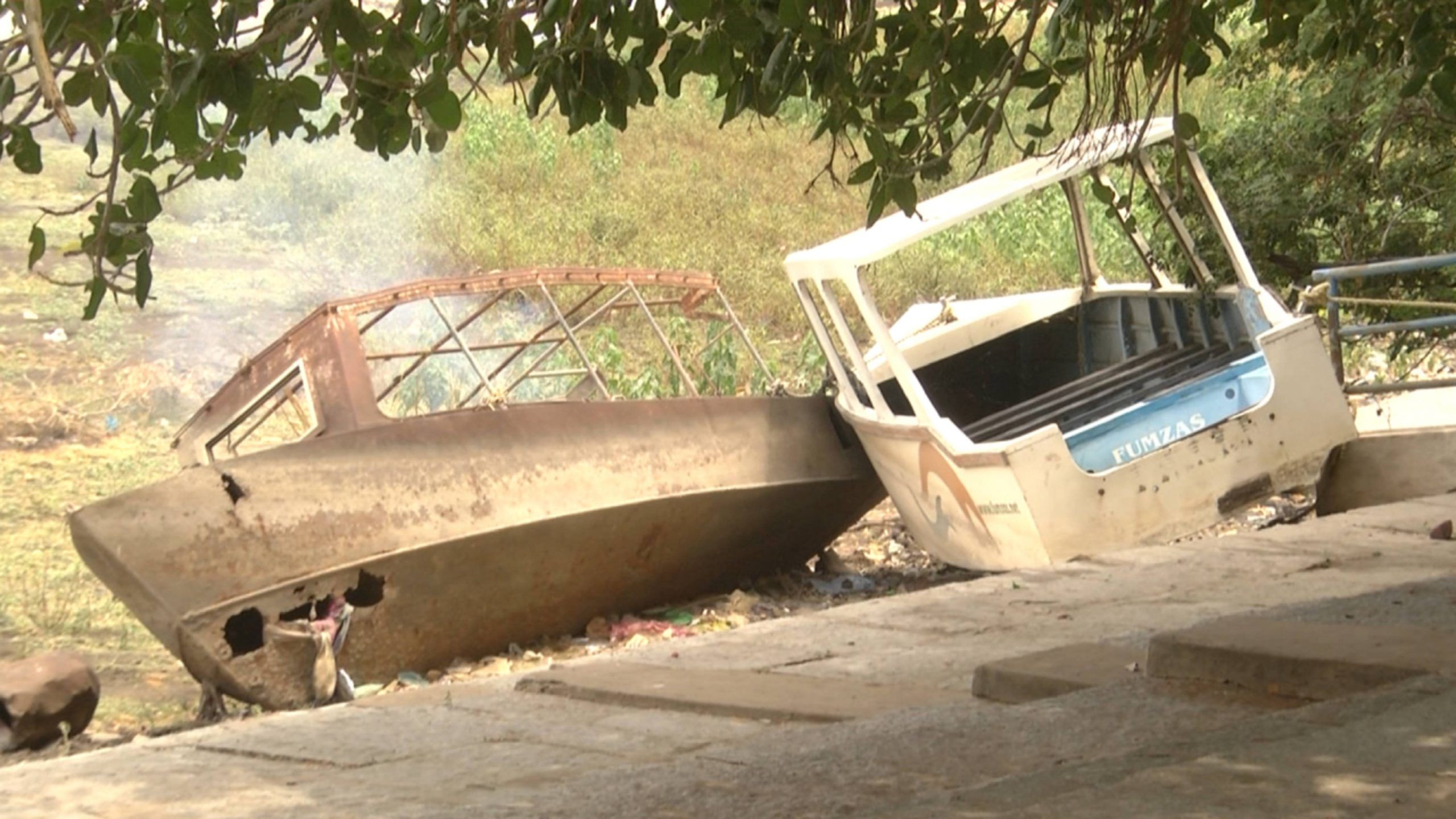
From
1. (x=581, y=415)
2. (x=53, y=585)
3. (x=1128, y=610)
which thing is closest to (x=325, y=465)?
(x=581, y=415)

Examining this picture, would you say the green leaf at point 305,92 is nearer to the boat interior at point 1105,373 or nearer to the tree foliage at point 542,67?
the tree foliage at point 542,67

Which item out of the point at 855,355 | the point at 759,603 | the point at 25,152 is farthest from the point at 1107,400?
the point at 25,152

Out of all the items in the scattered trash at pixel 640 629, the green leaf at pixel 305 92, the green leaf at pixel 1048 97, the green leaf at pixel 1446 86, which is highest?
the green leaf at pixel 305 92

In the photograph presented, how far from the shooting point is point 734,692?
5.73 m

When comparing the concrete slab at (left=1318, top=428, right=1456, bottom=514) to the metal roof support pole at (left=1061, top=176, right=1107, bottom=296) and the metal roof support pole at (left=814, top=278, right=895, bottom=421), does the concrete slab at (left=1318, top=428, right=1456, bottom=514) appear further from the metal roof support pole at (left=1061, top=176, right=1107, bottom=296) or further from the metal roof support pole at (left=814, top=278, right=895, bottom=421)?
the metal roof support pole at (left=814, top=278, right=895, bottom=421)

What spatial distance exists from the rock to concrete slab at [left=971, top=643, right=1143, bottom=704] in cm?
475

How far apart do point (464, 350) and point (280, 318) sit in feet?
25.2

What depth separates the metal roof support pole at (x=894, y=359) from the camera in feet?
31.7

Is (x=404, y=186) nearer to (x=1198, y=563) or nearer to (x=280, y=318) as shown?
(x=280, y=318)

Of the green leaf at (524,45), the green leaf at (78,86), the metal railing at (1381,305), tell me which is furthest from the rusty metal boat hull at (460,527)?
the green leaf at (78,86)

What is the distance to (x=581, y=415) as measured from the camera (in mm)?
10180

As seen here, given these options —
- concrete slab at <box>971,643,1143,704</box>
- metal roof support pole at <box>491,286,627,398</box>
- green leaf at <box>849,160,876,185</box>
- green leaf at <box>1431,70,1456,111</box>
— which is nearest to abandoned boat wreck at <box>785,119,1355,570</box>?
metal roof support pole at <box>491,286,627,398</box>

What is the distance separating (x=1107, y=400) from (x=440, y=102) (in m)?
7.50

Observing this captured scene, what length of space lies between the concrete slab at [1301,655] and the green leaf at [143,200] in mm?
2850
